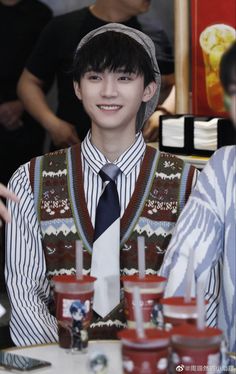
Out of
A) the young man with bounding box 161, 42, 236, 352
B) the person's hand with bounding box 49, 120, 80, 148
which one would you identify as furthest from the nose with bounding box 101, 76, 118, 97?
the person's hand with bounding box 49, 120, 80, 148

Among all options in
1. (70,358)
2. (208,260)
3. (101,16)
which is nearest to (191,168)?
(208,260)

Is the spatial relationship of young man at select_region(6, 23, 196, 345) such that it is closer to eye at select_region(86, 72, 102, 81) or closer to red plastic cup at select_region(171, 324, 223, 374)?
eye at select_region(86, 72, 102, 81)

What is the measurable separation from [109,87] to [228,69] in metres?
1.41

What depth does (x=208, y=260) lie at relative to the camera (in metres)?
2.54

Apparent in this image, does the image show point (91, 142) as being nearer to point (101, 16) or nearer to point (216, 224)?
point (216, 224)

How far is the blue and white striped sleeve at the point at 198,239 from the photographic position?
98.6 inches

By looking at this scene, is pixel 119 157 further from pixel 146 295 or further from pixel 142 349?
pixel 142 349

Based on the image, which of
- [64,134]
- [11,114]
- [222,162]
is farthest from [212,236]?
[11,114]

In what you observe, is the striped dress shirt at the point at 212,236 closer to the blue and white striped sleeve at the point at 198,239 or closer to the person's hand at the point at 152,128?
the blue and white striped sleeve at the point at 198,239

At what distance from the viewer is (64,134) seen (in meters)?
4.55

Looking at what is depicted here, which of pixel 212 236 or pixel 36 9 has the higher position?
pixel 36 9

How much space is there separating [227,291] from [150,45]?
927 millimetres

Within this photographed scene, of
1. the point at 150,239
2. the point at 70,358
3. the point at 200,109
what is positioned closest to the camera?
the point at 70,358

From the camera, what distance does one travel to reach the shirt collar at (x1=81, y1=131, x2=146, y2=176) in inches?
119
